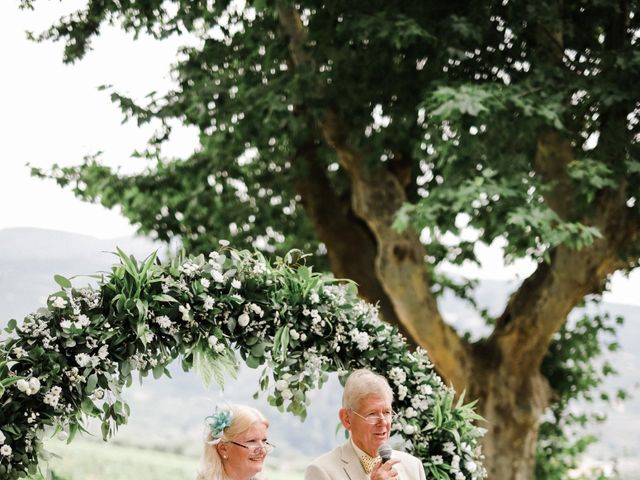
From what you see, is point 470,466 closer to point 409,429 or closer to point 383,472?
point 409,429

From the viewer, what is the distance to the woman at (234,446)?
4289mm

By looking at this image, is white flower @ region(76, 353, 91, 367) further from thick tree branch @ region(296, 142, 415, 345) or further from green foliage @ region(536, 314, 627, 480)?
green foliage @ region(536, 314, 627, 480)

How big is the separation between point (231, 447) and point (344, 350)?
1.23 m

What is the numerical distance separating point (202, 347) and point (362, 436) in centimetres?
92

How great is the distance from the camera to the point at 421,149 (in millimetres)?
9195

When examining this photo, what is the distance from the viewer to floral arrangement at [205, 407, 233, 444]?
4.32 metres

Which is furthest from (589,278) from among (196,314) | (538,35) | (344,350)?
(196,314)

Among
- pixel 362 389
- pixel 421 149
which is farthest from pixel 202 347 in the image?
pixel 421 149

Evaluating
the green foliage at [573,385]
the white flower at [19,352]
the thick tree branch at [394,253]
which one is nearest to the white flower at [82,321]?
the white flower at [19,352]

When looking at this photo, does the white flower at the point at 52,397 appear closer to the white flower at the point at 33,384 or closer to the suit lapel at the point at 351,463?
the white flower at the point at 33,384

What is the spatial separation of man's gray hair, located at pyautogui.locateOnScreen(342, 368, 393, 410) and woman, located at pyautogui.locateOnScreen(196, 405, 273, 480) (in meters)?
0.42

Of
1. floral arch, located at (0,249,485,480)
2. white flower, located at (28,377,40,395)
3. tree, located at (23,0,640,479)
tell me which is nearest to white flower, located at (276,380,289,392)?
floral arch, located at (0,249,485,480)

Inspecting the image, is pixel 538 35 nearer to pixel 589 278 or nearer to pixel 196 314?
pixel 589 278

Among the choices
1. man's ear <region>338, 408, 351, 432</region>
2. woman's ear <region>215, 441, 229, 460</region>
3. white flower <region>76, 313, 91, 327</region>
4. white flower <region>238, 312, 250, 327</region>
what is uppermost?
white flower <region>238, 312, 250, 327</region>
